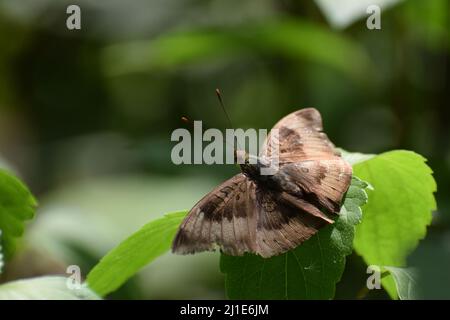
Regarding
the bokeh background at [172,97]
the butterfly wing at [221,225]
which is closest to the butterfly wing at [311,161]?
the butterfly wing at [221,225]

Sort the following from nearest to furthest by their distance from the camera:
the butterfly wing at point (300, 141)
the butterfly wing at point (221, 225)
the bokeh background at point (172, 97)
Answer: the butterfly wing at point (221, 225)
the butterfly wing at point (300, 141)
the bokeh background at point (172, 97)

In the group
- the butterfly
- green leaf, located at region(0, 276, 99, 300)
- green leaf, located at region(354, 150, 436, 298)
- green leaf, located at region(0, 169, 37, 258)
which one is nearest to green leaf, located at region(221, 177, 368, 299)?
the butterfly

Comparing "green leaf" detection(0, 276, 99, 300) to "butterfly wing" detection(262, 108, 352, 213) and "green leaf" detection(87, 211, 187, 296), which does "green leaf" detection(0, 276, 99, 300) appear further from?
"butterfly wing" detection(262, 108, 352, 213)

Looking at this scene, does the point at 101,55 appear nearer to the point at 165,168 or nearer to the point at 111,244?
the point at 165,168

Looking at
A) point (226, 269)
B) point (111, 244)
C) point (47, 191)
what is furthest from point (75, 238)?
point (226, 269)

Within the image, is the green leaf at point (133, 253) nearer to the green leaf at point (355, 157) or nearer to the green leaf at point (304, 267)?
the green leaf at point (304, 267)

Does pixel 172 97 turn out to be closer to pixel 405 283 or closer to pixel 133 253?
pixel 133 253

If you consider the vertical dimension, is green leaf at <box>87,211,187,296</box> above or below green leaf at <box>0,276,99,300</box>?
above
